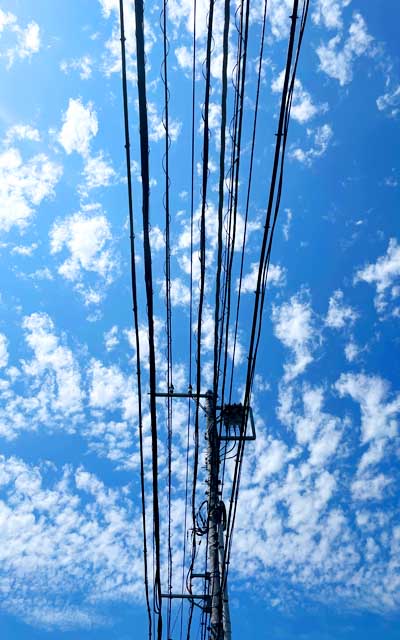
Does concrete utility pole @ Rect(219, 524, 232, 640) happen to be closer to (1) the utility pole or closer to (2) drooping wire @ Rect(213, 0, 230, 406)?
(1) the utility pole

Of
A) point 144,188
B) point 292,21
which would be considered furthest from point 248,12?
point 144,188

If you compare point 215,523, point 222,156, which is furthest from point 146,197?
point 215,523

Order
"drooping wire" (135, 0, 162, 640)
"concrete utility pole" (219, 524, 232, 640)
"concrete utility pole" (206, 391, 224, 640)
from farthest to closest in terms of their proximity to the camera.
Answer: "concrete utility pole" (206, 391, 224, 640) → "concrete utility pole" (219, 524, 232, 640) → "drooping wire" (135, 0, 162, 640)

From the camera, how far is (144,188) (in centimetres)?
422

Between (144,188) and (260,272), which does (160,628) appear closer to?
(260,272)

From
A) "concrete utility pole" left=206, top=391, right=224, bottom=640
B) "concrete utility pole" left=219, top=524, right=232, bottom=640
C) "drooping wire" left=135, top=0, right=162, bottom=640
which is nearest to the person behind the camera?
"drooping wire" left=135, top=0, right=162, bottom=640

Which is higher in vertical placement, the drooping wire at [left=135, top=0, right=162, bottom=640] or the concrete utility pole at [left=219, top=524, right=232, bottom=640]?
the drooping wire at [left=135, top=0, right=162, bottom=640]

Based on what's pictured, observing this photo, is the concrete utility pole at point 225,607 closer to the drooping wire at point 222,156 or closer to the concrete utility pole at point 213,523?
the concrete utility pole at point 213,523

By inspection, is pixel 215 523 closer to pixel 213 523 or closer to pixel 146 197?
pixel 213 523

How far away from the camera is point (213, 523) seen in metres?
8.91

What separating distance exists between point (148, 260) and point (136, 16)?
216 cm

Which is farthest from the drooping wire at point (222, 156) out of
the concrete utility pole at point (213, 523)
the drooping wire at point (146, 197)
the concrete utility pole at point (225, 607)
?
the concrete utility pole at point (225, 607)

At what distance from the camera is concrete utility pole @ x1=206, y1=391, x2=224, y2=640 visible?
7754mm

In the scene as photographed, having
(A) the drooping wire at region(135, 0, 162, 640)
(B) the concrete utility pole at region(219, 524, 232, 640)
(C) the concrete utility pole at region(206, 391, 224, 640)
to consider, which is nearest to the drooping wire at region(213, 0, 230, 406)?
(A) the drooping wire at region(135, 0, 162, 640)
